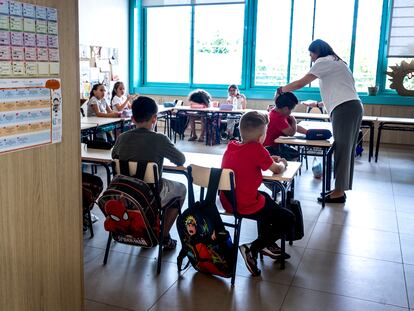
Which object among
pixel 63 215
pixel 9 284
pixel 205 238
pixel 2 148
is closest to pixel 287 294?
pixel 205 238

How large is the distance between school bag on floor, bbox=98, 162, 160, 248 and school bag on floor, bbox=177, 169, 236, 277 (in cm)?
19

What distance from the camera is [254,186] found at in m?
2.75

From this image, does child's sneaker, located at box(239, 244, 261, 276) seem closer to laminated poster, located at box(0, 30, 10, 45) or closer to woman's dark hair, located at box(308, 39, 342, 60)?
laminated poster, located at box(0, 30, 10, 45)

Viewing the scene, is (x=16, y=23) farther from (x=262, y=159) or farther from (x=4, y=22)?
(x=262, y=159)

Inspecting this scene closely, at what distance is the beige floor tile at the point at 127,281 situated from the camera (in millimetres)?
2537

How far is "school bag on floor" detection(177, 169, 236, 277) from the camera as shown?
2.66 metres

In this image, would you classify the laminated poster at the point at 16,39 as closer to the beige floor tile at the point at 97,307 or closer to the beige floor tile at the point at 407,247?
the beige floor tile at the point at 97,307

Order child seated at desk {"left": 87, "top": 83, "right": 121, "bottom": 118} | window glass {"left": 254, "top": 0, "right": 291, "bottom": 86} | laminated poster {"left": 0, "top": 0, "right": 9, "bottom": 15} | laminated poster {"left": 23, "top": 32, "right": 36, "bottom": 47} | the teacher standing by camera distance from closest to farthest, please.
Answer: laminated poster {"left": 0, "top": 0, "right": 9, "bottom": 15}, laminated poster {"left": 23, "top": 32, "right": 36, "bottom": 47}, the teacher standing, child seated at desk {"left": 87, "top": 83, "right": 121, "bottom": 118}, window glass {"left": 254, "top": 0, "right": 291, "bottom": 86}

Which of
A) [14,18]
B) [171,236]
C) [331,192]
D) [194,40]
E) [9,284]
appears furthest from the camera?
[194,40]

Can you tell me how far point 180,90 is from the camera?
9.95 meters

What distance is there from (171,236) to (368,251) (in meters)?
1.50

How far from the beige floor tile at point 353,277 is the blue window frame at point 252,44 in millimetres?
6073

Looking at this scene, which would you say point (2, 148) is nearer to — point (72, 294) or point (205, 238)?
point (72, 294)

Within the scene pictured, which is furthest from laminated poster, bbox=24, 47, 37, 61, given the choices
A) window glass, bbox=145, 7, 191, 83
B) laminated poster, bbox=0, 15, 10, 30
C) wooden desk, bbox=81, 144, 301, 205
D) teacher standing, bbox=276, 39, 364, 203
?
window glass, bbox=145, 7, 191, 83
